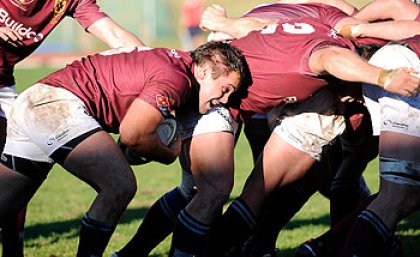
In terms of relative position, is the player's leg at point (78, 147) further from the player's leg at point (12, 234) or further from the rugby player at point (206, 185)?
the player's leg at point (12, 234)

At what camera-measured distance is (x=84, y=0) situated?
6258mm

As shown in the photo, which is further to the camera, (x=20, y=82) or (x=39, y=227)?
(x=20, y=82)

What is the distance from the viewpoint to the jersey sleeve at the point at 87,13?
6198mm

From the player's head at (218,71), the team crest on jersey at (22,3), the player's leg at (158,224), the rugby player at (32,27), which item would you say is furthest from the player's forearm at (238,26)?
the team crest on jersey at (22,3)

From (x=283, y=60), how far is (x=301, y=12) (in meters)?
1.05

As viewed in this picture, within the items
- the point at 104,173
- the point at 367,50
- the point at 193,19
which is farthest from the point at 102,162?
the point at 193,19

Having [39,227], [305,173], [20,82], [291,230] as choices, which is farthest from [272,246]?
[20,82]

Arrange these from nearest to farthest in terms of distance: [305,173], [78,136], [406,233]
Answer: [78,136] < [305,173] < [406,233]

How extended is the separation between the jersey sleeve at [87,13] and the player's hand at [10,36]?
42cm

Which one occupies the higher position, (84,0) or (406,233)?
(84,0)

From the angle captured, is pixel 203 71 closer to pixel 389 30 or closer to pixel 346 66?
pixel 346 66

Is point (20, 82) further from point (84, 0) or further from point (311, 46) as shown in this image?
point (311, 46)

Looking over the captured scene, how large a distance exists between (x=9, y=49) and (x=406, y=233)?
12.0 ft

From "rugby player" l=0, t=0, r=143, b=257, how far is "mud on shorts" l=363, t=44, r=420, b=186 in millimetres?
1679
